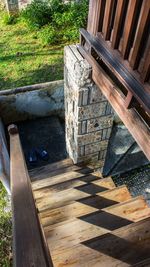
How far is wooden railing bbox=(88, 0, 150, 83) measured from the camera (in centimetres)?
168

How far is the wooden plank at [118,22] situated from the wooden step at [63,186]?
6.25 ft

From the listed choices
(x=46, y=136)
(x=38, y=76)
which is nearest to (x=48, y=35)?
(x=38, y=76)

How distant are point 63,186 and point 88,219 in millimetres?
935

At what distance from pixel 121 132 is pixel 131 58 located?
330 cm

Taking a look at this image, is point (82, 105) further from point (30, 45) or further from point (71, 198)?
point (30, 45)

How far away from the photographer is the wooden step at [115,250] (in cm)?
152

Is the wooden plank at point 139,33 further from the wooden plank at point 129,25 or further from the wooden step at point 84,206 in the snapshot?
the wooden step at point 84,206

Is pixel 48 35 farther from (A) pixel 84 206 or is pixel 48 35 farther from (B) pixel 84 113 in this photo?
(A) pixel 84 206

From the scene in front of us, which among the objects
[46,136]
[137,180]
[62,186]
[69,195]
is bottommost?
[137,180]

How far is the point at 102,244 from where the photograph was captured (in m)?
1.62

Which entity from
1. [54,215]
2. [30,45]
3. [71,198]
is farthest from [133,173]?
[30,45]

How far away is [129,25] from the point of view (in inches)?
71.4

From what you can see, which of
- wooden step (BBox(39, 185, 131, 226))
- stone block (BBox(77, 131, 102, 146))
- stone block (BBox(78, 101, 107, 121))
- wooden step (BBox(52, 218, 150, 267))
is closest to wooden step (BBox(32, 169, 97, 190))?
stone block (BBox(77, 131, 102, 146))

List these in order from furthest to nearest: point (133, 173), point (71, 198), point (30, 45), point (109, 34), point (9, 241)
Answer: point (30, 45) → point (133, 173) → point (9, 241) → point (71, 198) → point (109, 34)
